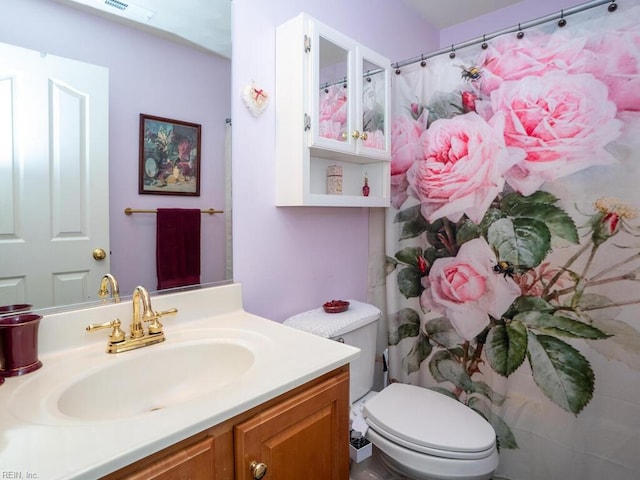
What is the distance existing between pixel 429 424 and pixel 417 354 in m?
0.60

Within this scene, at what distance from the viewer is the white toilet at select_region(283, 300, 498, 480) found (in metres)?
1.17

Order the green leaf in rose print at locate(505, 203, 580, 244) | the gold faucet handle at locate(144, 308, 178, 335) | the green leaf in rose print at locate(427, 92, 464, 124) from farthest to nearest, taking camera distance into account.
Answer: the green leaf in rose print at locate(427, 92, 464, 124) < the green leaf in rose print at locate(505, 203, 580, 244) < the gold faucet handle at locate(144, 308, 178, 335)

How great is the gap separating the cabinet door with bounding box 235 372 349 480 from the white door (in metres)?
0.63

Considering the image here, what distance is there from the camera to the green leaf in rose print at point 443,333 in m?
1.72

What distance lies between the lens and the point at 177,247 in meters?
1.18

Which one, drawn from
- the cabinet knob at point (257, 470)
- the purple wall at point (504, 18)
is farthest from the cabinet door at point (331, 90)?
the purple wall at point (504, 18)

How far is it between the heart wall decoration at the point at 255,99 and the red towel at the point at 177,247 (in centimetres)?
43

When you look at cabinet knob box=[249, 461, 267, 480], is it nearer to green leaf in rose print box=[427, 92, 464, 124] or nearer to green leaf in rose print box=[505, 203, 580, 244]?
green leaf in rose print box=[505, 203, 580, 244]

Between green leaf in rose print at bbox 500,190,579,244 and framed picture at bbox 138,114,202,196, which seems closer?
framed picture at bbox 138,114,202,196

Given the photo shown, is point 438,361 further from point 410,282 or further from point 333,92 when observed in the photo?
point 333,92

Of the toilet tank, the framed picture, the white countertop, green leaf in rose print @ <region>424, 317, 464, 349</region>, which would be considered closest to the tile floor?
the toilet tank

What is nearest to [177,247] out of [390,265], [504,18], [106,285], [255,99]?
[106,285]

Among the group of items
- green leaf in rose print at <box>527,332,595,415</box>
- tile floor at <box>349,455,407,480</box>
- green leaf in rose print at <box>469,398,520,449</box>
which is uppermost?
green leaf in rose print at <box>527,332,595,415</box>

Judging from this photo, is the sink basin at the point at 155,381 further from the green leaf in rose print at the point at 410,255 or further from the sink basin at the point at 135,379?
the green leaf in rose print at the point at 410,255
